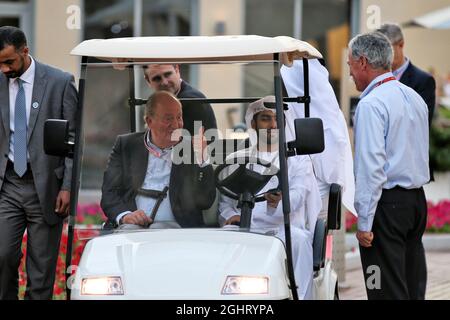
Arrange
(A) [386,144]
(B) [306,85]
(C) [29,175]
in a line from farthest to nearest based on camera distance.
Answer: (C) [29,175]
(B) [306,85]
(A) [386,144]

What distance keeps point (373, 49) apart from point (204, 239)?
1.82 m

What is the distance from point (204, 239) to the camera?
5.08 meters

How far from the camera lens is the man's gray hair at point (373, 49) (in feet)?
20.3

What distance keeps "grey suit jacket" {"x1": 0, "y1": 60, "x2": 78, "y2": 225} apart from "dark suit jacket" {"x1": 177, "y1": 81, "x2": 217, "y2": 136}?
849 mm

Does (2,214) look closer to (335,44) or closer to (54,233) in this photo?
(54,233)

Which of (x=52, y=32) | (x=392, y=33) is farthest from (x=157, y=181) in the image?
(x=52, y=32)

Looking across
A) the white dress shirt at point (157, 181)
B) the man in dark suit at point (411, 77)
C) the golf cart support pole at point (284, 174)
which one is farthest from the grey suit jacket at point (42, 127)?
the man in dark suit at point (411, 77)

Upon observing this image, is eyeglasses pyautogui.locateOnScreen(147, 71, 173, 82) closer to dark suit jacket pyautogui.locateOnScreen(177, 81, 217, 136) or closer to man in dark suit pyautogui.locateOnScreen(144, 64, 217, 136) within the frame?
man in dark suit pyautogui.locateOnScreen(144, 64, 217, 136)

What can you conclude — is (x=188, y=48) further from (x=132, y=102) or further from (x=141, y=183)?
(x=132, y=102)

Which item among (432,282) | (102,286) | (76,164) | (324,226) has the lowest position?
(432,282)

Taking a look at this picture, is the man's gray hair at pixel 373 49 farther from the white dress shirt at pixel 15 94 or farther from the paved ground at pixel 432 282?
the paved ground at pixel 432 282

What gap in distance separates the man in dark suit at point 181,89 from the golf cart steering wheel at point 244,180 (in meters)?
0.36

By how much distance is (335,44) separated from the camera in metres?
15.5
